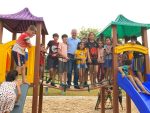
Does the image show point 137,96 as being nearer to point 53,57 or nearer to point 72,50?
point 72,50

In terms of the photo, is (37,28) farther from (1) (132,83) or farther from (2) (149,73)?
(2) (149,73)

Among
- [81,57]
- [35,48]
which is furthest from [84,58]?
[35,48]

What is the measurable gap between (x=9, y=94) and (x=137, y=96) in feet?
10.9

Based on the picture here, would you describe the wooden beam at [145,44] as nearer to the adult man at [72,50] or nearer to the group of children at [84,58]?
the group of children at [84,58]

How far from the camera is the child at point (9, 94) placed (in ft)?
20.8

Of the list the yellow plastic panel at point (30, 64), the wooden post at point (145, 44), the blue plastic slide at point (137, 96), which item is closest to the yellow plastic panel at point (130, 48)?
the wooden post at point (145, 44)

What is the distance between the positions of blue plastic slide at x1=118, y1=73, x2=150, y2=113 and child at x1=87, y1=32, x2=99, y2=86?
1113mm

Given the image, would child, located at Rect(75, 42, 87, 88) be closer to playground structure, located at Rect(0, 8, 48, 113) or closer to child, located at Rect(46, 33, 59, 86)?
child, located at Rect(46, 33, 59, 86)

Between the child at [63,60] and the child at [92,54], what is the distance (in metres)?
0.79

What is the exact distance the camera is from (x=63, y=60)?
29.9 feet

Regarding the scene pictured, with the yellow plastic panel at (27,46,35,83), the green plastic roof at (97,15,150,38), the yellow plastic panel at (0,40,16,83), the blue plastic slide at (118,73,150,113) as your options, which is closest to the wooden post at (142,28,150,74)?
the green plastic roof at (97,15,150,38)

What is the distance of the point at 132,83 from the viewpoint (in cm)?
826

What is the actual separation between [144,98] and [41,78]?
335cm

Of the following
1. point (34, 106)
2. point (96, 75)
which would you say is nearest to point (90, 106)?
point (96, 75)
